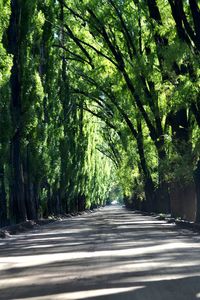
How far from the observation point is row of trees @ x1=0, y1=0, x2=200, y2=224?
993 inches

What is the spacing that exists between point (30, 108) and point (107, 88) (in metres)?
11.0

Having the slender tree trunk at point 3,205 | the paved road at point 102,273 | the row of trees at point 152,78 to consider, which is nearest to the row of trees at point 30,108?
the slender tree trunk at point 3,205

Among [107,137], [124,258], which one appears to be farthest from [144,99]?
[107,137]

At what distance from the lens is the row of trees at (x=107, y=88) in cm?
2522

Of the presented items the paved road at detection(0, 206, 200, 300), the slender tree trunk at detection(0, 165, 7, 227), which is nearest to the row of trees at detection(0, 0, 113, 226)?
the slender tree trunk at detection(0, 165, 7, 227)

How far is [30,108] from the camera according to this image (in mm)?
34844

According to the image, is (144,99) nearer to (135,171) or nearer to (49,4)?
(49,4)

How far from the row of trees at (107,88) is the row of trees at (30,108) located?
7 centimetres

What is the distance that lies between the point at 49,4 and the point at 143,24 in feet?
25.5

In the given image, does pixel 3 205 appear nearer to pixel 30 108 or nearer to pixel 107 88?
pixel 30 108

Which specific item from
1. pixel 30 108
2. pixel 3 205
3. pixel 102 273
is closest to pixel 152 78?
pixel 30 108

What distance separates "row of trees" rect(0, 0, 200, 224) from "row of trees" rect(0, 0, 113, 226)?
2.7 inches

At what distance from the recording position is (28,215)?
39312mm

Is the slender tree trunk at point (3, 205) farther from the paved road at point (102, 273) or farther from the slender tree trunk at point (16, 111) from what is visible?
the paved road at point (102, 273)
